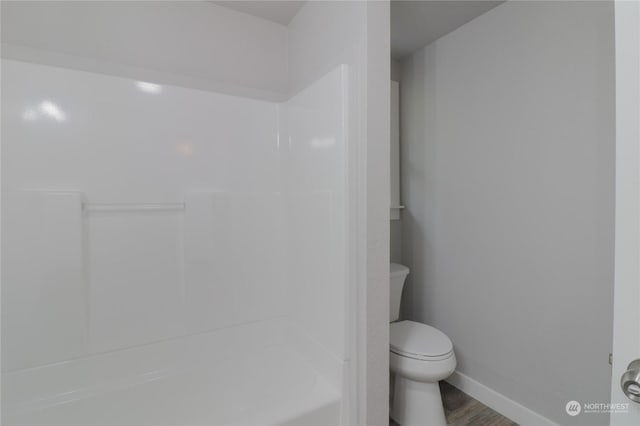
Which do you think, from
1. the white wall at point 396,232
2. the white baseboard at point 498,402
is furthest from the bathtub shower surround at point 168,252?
the white baseboard at point 498,402

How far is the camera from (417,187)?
2.40 metres

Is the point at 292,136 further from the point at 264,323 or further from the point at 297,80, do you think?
the point at 264,323

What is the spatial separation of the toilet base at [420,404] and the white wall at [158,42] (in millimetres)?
2000

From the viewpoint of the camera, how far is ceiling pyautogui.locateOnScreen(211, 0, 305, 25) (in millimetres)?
1780

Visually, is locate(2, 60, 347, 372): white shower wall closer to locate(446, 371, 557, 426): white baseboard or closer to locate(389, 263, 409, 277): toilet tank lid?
locate(389, 263, 409, 277): toilet tank lid

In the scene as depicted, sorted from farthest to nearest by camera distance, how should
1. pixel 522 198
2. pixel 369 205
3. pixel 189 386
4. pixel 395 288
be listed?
pixel 395 288
pixel 522 198
pixel 189 386
pixel 369 205

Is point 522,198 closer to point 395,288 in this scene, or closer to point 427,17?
point 395,288

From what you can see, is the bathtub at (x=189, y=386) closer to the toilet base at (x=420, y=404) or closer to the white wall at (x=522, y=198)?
the toilet base at (x=420, y=404)

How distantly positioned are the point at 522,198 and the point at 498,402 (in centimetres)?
128

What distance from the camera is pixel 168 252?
1.57m

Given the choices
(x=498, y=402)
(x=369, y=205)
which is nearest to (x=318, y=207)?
(x=369, y=205)

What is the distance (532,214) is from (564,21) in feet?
3.39

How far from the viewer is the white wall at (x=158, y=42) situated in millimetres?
1417

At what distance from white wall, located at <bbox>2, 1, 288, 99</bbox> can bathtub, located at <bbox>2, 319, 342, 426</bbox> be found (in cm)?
147
